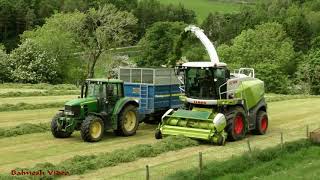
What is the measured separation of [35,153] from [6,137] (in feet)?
10.5

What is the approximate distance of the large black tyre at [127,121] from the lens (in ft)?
68.1

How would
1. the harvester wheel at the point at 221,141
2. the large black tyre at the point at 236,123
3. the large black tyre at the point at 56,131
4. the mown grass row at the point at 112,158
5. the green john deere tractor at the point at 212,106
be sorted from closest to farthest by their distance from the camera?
the mown grass row at the point at 112,158 < the harvester wheel at the point at 221,141 < the green john deere tractor at the point at 212,106 < the large black tyre at the point at 56,131 < the large black tyre at the point at 236,123

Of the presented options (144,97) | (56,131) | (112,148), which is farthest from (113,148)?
(144,97)

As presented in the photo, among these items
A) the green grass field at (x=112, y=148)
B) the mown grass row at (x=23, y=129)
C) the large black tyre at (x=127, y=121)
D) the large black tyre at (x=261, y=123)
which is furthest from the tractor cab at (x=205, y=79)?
the mown grass row at (x=23, y=129)

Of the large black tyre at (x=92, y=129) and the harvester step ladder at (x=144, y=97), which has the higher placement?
the harvester step ladder at (x=144, y=97)

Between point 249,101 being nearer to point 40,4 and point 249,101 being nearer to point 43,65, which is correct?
point 43,65

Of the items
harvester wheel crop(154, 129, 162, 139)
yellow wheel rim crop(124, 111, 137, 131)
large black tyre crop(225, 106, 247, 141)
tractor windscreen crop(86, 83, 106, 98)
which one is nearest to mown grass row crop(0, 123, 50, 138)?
tractor windscreen crop(86, 83, 106, 98)

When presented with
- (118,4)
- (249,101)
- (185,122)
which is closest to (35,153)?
(185,122)

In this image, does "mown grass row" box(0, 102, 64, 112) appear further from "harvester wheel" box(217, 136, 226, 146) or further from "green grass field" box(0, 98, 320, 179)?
"harvester wheel" box(217, 136, 226, 146)

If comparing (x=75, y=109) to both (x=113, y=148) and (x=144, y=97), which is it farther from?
(x=144, y=97)

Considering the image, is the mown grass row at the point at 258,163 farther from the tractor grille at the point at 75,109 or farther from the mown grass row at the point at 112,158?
the tractor grille at the point at 75,109

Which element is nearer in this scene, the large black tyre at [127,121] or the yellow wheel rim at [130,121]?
the large black tyre at [127,121]

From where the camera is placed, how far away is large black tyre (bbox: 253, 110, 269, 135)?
21.9m

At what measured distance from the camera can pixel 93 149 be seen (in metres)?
18.1
